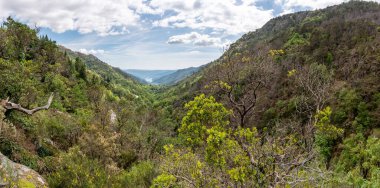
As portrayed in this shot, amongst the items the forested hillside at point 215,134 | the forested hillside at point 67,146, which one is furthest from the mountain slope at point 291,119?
the forested hillside at point 67,146

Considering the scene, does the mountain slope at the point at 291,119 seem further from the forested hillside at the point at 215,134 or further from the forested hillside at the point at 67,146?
the forested hillside at the point at 67,146

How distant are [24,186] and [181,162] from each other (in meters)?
6.91

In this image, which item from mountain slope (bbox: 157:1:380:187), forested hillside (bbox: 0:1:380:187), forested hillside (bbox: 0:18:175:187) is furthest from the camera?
forested hillside (bbox: 0:18:175:187)

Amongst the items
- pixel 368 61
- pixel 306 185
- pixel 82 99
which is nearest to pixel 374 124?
pixel 368 61

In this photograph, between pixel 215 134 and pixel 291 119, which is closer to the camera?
pixel 215 134

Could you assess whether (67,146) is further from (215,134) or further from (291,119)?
(291,119)

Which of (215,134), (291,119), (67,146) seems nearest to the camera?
(215,134)

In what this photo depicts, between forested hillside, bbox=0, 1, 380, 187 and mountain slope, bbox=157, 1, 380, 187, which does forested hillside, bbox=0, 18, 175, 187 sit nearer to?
forested hillside, bbox=0, 1, 380, 187

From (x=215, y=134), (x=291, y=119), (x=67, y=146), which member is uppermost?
(x=215, y=134)

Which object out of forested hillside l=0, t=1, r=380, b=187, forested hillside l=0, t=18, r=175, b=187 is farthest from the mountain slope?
forested hillside l=0, t=18, r=175, b=187

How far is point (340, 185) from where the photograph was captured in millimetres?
13969

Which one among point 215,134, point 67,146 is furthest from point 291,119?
point 215,134

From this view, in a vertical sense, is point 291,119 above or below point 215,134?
below

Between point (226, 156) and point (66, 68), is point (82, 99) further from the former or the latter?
point (226, 156)
